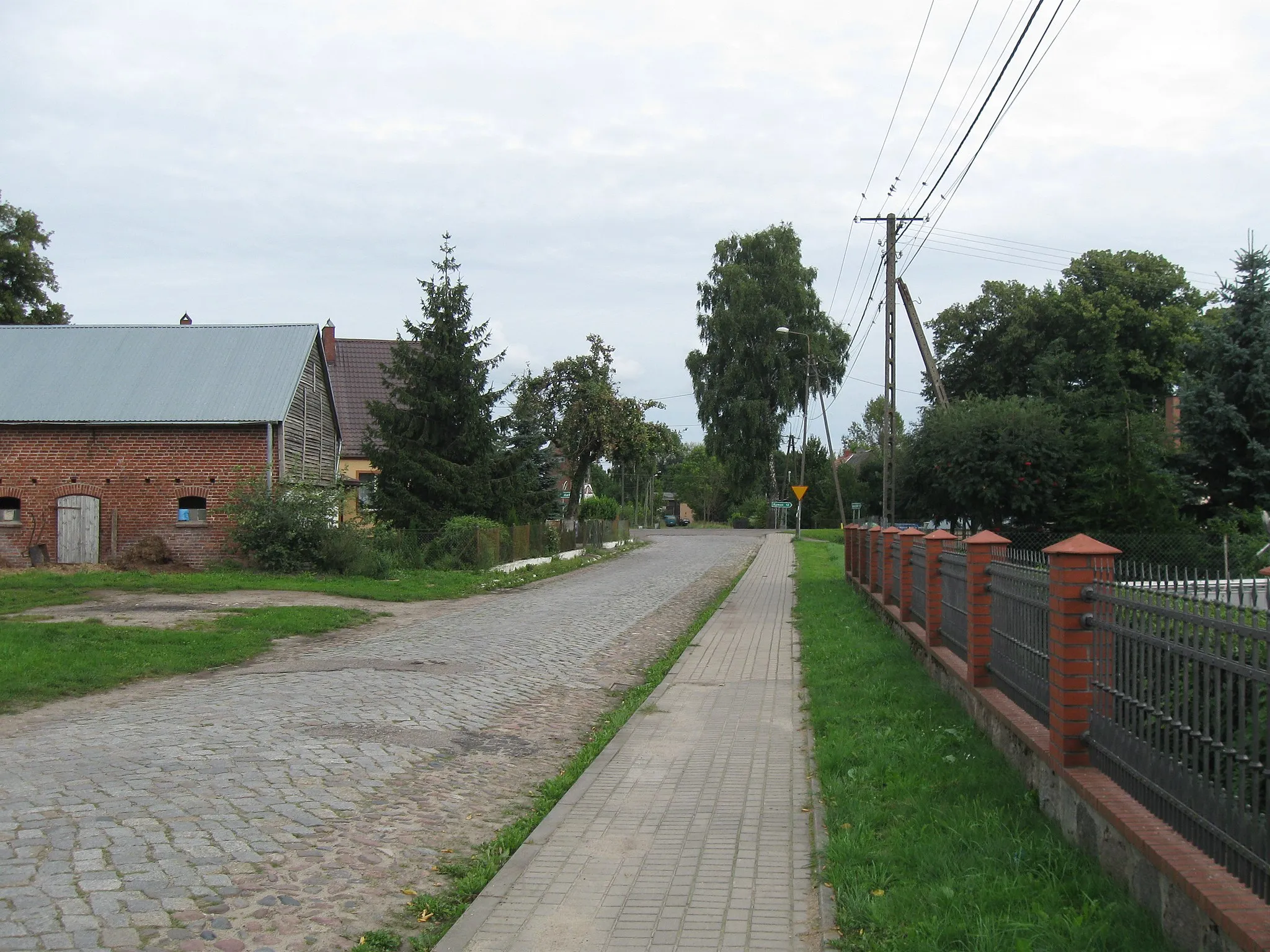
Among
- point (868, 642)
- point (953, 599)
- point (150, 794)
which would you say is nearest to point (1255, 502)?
point (868, 642)

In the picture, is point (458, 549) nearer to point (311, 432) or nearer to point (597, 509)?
point (311, 432)

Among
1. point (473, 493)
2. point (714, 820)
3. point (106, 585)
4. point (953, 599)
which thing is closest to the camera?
point (714, 820)

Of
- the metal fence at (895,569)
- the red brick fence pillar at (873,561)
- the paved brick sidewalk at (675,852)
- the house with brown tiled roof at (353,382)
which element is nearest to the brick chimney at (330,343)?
the house with brown tiled roof at (353,382)

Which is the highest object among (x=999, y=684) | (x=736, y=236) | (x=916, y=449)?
(x=736, y=236)

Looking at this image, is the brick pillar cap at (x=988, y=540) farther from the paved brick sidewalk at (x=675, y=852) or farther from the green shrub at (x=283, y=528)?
the green shrub at (x=283, y=528)

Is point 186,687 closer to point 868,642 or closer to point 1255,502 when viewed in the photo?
point 868,642

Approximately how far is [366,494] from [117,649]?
18606 millimetres

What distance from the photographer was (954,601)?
30.7ft

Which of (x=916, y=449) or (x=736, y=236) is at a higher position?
(x=736, y=236)

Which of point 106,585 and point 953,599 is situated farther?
point 106,585

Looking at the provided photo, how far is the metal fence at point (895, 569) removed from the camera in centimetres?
1393

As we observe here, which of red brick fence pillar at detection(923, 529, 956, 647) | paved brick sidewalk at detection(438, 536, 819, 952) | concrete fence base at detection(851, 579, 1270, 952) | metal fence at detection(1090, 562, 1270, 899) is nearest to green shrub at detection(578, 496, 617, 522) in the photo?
red brick fence pillar at detection(923, 529, 956, 647)

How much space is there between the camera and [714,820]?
6.24 meters

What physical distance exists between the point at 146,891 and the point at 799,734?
5.31m
